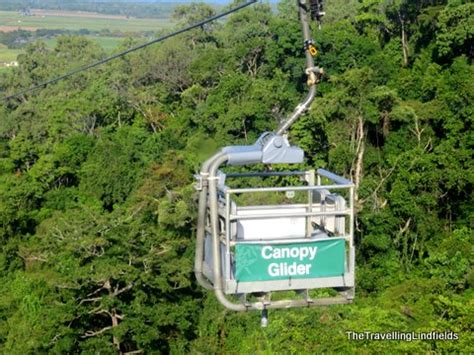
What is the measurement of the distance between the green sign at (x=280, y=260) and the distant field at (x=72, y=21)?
9239cm

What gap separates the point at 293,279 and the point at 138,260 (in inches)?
461

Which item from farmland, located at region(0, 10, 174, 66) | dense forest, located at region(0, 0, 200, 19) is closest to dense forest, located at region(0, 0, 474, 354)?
farmland, located at region(0, 10, 174, 66)

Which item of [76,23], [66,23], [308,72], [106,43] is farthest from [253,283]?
[76,23]

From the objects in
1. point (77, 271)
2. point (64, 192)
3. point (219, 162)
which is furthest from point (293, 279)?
point (64, 192)

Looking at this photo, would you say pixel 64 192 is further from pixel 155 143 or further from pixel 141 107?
pixel 141 107

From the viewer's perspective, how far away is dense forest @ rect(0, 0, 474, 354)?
54.5 feet

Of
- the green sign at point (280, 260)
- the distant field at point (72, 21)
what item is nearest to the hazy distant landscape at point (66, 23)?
the distant field at point (72, 21)

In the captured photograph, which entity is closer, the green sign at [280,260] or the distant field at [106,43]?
the green sign at [280,260]

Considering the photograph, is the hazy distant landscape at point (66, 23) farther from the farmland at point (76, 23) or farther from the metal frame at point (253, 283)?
the metal frame at point (253, 283)

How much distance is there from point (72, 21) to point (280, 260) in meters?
115

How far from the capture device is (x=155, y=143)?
27562 millimetres

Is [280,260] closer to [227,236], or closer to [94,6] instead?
[227,236]

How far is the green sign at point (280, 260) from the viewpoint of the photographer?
5.94 m

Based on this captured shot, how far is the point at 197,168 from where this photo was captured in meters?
14.8
